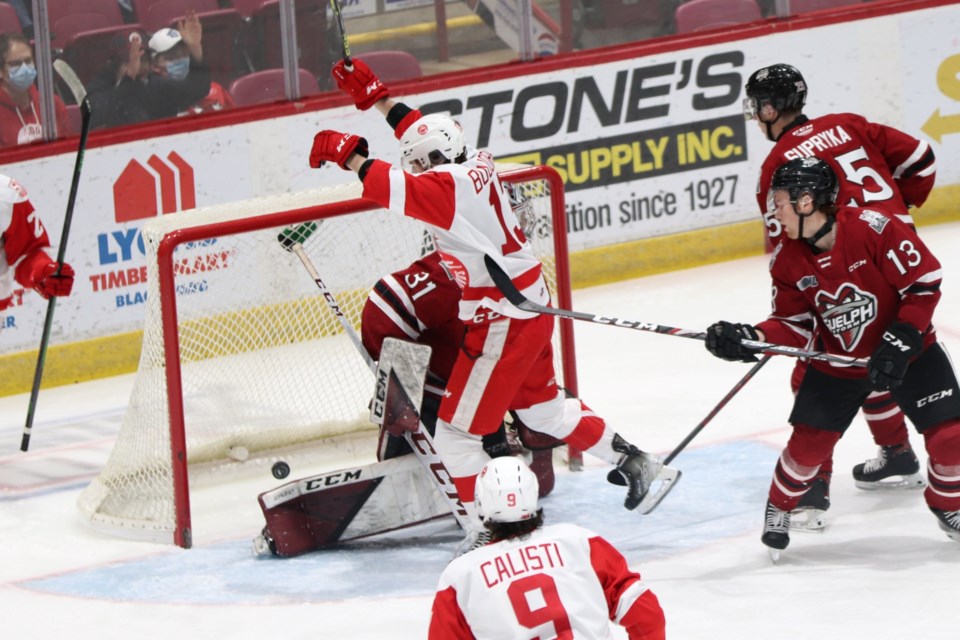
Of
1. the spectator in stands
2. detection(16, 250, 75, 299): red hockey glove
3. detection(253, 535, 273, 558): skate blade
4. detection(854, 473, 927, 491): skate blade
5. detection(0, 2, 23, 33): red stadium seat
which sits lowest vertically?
detection(854, 473, 927, 491): skate blade

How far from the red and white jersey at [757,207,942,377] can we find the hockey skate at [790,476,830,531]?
1.58ft

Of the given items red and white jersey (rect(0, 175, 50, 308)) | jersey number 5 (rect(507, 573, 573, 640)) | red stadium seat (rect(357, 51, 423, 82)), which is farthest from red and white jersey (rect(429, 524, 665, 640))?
red stadium seat (rect(357, 51, 423, 82))

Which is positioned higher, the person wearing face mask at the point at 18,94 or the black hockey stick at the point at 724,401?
the person wearing face mask at the point at 18,94

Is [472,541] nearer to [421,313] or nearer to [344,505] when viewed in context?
[344,505]

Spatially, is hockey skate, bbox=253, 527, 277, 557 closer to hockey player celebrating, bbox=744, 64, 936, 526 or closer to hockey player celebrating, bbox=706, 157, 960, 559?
hockey player celebrating, bbox=706, 157, 960, 559

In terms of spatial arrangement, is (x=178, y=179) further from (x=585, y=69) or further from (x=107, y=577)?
(x=107, y=577)

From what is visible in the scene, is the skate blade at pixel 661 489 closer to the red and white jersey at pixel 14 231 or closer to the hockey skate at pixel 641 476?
the hockey skate at pixel 641 476

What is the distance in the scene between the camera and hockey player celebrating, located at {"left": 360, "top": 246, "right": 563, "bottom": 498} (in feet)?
14.4

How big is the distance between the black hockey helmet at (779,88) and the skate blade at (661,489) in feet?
3.29

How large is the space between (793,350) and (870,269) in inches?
10.2

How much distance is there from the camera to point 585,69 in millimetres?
6879

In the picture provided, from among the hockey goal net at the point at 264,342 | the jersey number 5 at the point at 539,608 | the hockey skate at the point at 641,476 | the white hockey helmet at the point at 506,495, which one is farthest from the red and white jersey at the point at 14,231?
the jersey number 5 at the point at 539,608

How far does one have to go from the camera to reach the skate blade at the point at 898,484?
4.52m

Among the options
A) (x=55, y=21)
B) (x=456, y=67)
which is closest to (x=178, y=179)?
(x=55, y=21)
